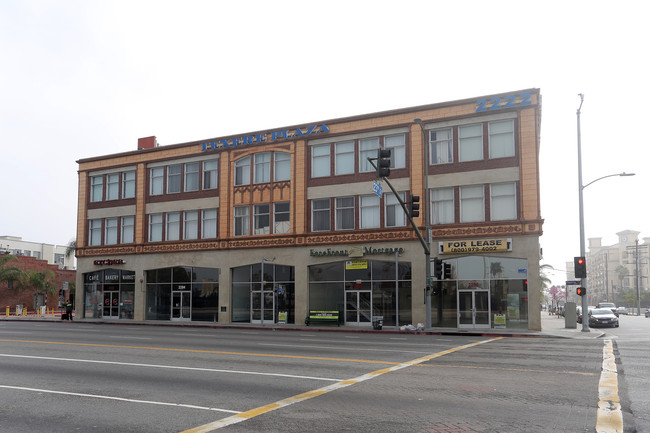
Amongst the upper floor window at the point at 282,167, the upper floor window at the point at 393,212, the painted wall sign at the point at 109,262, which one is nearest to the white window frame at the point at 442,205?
the upper floor window at the point at 393,212

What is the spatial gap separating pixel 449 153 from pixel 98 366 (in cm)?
2472

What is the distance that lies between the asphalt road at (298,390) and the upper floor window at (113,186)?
29960 mm

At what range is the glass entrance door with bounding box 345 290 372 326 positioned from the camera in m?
35.2

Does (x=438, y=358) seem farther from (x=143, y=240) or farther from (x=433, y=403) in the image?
(x=143, y=240)

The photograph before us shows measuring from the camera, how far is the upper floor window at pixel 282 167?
39281 millimetres

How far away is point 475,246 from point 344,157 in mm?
10503

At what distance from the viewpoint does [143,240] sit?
146 ft

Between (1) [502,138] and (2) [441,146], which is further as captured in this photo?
(2) [441,146]

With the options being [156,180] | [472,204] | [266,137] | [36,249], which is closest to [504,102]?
[472,204]

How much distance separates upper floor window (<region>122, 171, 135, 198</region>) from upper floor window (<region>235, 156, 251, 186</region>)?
10424mm

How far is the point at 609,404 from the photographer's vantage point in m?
9.66

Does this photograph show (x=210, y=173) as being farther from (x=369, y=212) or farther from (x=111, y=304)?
(x=111, y=304)

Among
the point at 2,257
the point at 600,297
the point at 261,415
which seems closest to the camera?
the point at 261,415

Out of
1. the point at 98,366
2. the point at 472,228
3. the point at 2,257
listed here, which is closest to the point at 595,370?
the point at 98,366
